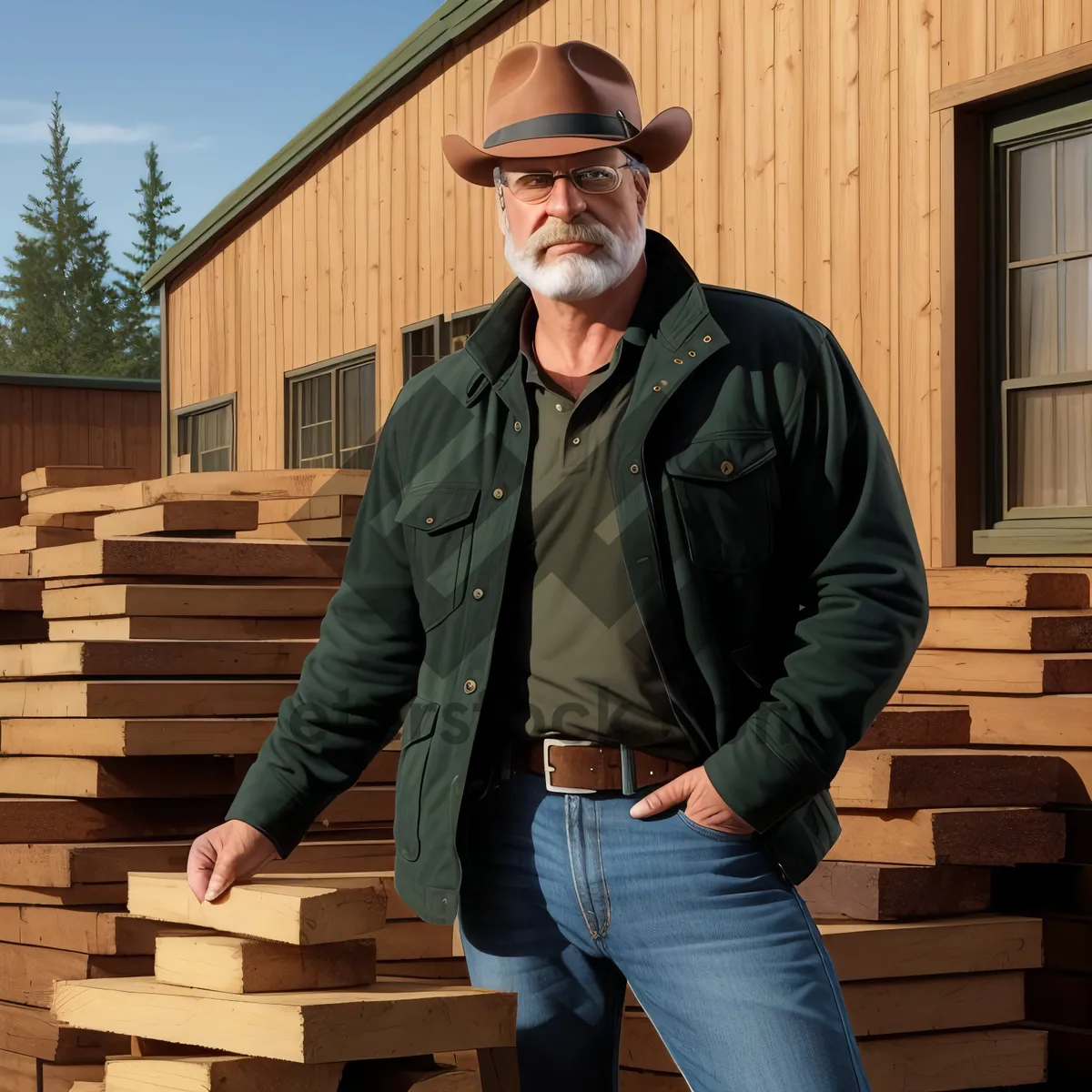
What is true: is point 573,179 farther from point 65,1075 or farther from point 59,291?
point 59,291

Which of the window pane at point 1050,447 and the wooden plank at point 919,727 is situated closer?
the wooden plank at point 919,727

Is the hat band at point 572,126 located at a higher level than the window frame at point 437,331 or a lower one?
lower

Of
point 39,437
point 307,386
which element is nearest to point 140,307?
A: point 39,437

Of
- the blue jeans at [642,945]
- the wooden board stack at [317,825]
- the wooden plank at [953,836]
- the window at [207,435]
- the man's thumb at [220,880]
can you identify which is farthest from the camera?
the window at [207,435]

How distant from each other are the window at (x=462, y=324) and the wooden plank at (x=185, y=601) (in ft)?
18.3

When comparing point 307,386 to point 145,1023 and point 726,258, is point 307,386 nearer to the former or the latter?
point 726,258

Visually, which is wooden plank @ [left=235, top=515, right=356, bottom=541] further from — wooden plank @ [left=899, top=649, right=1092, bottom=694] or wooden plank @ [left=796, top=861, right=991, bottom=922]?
wooden plank @ [left=796, top=861, right=991, bottom=922]

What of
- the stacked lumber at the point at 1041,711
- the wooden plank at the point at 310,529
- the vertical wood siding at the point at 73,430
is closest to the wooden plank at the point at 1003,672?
the stacked lumber at the point at 1041,711

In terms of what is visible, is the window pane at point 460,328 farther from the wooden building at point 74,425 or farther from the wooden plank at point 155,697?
the wooden building at point 74,425

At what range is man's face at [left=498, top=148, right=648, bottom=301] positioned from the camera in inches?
123

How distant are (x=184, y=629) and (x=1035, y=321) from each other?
409 centimetres

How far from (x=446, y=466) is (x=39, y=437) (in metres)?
21.1

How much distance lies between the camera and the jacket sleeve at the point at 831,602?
284 cm

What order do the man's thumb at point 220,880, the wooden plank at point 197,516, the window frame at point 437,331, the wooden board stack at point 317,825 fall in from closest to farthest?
the man's thumb at point 220,880, the wooden board stack at point 317,825, the wooden plank at point 197,516, the window frame at point 437,331
